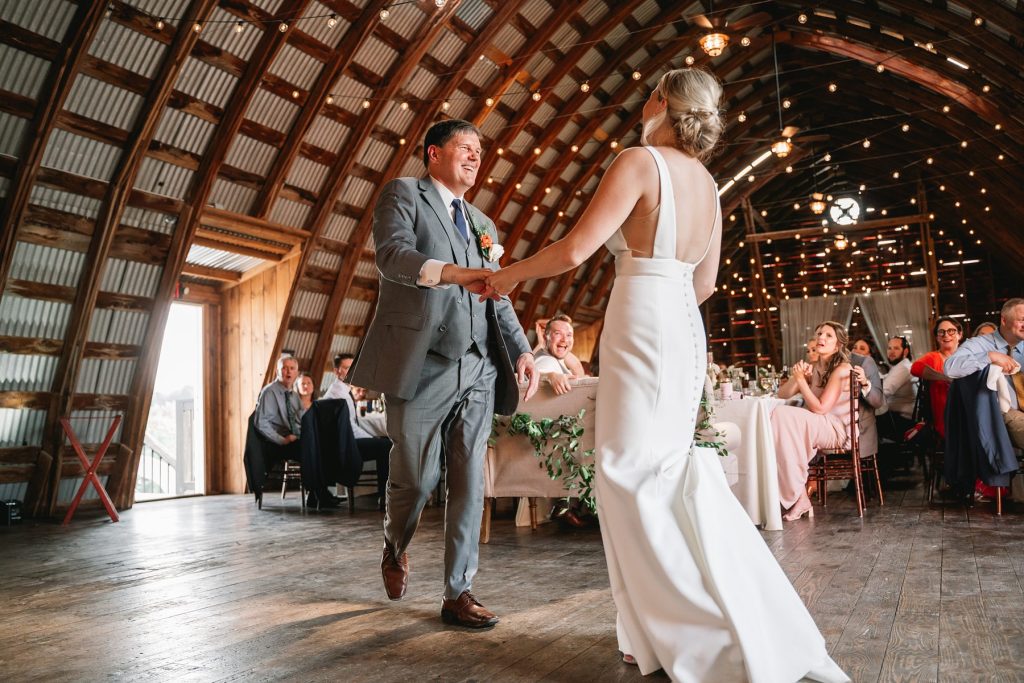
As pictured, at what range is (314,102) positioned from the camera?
9.45 m

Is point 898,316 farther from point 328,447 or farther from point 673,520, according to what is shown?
point 673,520

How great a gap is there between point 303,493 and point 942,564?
17.8 ft

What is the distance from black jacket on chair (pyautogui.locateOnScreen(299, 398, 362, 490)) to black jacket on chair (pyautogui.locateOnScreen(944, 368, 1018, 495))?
4396 millimetres

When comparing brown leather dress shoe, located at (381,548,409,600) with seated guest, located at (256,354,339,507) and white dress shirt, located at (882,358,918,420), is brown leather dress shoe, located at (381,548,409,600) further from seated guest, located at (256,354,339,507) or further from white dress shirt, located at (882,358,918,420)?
white dress shirt, located at (882,358,918,420)

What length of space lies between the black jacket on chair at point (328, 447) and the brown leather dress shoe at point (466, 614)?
3991 mm

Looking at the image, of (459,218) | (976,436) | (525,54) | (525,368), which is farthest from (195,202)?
(976,436)

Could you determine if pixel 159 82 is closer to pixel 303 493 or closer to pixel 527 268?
pixel 303 493

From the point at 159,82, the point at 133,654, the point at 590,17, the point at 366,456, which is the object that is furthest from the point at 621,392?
the point at 590,17

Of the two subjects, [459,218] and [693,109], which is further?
[459,218]

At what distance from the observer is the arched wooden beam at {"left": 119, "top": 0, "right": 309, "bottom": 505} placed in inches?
327

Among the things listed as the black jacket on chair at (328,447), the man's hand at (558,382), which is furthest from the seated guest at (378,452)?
the man's hand at (558,382)

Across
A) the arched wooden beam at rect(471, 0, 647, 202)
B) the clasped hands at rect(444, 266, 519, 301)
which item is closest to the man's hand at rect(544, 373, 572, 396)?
the clasped hands at rect(444, 266, 519, 301)

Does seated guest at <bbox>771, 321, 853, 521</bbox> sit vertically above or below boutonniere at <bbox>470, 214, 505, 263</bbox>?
below

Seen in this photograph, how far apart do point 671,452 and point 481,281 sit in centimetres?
77
